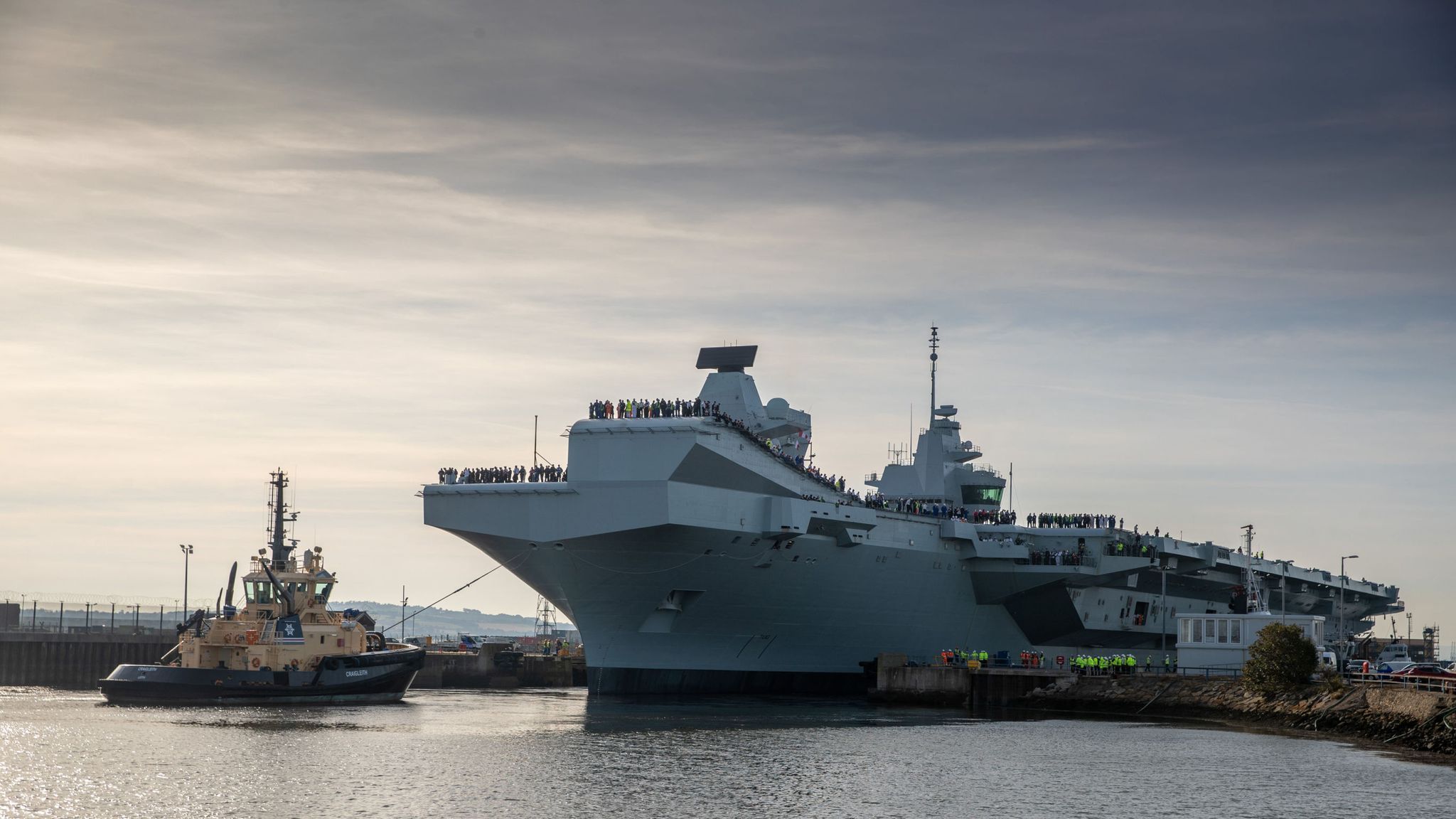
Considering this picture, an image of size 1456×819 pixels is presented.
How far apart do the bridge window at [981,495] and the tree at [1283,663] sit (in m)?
20.2

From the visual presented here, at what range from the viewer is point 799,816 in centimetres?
2595

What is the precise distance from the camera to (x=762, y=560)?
47281mm

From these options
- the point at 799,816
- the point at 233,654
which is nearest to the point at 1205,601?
the point at 233,654

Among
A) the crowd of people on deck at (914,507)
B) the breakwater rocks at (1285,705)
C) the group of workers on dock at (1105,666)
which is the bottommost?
the breakwater rocks at (1285,705)

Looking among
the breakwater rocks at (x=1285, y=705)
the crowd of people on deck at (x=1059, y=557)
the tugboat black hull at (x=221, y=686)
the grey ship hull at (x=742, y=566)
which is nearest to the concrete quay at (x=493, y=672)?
the tugboat black hull at (x=221, y=686)

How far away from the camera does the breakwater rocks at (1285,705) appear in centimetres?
3581

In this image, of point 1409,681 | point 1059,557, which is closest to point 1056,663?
point 1059,557

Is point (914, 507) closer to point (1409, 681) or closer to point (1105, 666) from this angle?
point (1105, 666)

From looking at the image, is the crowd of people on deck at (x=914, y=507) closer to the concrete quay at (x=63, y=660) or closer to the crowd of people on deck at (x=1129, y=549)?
the crowd of people on deck at (x=1129, y=549)

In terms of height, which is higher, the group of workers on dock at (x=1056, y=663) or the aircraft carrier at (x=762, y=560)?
the aircraft carrier at (x=762, y=560)

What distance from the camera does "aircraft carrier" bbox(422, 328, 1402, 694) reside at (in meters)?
44.5

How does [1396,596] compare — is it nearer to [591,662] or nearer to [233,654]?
[591,662]

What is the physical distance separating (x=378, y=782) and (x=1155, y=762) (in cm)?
1633

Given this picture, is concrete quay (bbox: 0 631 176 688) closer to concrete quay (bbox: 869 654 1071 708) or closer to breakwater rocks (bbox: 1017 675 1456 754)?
concrete quay (bbox: 869 654 1071 708)
